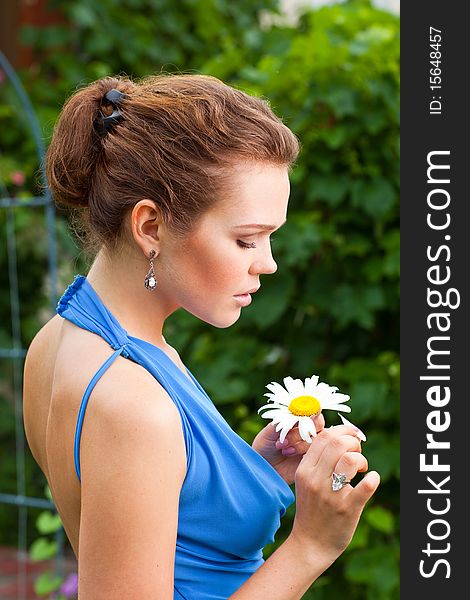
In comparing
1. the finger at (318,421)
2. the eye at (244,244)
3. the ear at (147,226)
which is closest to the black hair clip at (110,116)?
the ear at (147,226)

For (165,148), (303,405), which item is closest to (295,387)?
(303,405)

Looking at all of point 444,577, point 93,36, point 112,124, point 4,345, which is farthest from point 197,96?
point 93,36

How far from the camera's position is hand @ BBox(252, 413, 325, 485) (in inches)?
63.8

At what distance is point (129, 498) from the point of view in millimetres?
1262

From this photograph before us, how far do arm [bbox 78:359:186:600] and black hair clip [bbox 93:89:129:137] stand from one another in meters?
0.40

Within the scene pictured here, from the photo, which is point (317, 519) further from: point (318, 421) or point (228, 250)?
point (228, 250)

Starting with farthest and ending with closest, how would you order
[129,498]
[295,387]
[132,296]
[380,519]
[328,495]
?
[380,519] < [295,387] < [132,296] < [328,495] < [129,498]

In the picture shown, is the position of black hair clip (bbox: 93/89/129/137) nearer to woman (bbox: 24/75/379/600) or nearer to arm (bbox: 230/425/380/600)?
woman (bbox: 24/75/379/600)

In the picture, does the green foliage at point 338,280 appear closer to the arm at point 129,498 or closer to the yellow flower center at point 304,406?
the yellow flower center at point 304,406

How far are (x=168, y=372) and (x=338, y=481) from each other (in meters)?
0.28

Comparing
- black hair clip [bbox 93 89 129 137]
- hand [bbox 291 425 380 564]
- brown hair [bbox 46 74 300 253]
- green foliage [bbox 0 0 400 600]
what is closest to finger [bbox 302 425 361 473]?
hand [bbox 291 425 380 564]

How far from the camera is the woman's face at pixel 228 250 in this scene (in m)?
1.40

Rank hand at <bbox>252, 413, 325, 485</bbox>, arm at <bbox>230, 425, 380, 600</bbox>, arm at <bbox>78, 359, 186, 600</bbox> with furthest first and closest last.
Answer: hand at <bbox>252, 413, 325, 485</bbox>
arm at <bbox>230, 425, 380, 600</bbox>
arm at <bbox>78, 359, 186, 600</bbox>

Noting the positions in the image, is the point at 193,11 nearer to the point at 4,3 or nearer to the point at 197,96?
the point at 4,3
